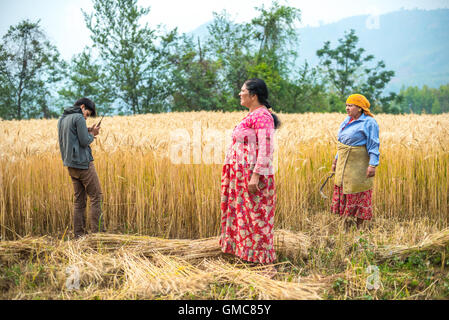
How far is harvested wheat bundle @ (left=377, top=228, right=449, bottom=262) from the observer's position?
2922mm

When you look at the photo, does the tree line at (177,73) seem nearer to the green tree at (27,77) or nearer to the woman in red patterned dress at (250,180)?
the green tree at (27,77)

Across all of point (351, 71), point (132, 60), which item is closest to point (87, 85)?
point (132, 60)

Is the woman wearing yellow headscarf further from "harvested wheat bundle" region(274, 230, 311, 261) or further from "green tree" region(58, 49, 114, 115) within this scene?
"green tree" region(58, 49, 114, 115)

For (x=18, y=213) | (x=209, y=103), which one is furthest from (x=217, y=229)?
(x=209, y=103)

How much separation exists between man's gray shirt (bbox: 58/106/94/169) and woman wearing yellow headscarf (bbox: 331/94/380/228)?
8.31ft

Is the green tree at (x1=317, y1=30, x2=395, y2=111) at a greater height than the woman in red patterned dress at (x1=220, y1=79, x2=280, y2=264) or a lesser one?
greater

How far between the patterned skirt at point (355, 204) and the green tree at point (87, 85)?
81.0 feet

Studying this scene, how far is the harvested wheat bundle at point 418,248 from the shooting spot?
2.92m

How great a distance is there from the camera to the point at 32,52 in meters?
22.0

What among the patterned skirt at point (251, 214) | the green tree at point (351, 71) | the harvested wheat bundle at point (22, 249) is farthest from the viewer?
the green tree at point (351, 71)

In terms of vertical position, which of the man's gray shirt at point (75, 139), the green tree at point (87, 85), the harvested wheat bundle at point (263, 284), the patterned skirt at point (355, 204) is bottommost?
the harvested wheat bundle at point (263, 284)

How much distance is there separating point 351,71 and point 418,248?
32.1m

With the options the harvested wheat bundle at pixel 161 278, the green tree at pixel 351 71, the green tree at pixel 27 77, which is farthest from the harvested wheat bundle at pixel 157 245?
the green tree at pixel 351 71

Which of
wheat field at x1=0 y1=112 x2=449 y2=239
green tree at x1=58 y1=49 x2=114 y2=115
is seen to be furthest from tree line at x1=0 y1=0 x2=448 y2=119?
wheat field at x1=0 y1=112 x2=449 y2=239
